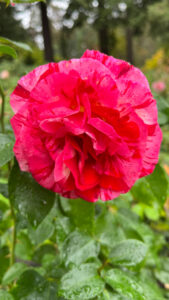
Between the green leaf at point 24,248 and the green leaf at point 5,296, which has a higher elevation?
the green leaf at point 5,296

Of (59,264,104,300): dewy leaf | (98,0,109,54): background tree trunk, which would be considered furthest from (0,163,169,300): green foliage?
(98,0,109,54): background tree trunk

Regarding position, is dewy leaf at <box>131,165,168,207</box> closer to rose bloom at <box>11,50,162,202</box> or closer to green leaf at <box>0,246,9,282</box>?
rose bloom at <box>11,50,162,202</box>

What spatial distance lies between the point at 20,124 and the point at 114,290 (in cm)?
30

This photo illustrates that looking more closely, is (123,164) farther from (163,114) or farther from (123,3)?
(123,3)

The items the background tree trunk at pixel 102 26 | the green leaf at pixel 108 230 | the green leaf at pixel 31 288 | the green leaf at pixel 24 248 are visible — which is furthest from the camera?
the background tree trunk at pixel 102 26

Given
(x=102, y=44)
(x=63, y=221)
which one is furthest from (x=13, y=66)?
(x=63, y=221)

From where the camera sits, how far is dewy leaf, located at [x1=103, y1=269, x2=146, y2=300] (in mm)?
414

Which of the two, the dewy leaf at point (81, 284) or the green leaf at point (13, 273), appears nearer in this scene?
the dewy leaf at point (81, 284)


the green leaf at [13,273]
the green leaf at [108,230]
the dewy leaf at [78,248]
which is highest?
the dewy leaf at [78,248]

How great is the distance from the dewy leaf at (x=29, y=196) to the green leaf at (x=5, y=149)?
0.03 metres

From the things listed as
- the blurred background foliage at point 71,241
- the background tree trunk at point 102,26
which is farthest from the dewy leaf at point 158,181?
the background tree trunk at point 102,26

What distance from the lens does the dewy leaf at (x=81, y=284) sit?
41cm

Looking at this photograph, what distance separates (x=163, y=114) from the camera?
0.56 m

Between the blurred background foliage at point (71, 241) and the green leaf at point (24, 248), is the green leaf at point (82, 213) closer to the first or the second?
the blurred background foliage at point (71, 241)
